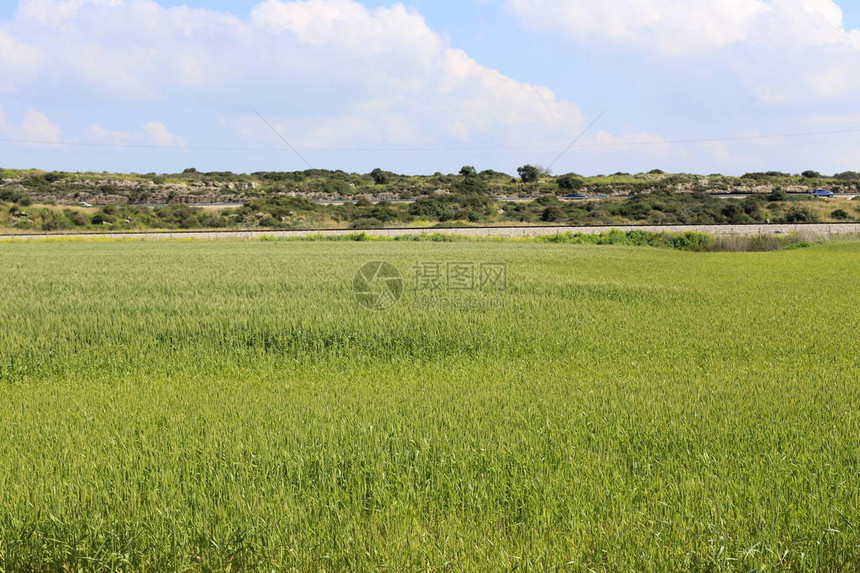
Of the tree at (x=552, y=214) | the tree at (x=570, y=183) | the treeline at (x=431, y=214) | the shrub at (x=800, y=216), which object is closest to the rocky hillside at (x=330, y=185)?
the tree at (x=570, y=183)

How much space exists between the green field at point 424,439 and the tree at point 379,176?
10241cm

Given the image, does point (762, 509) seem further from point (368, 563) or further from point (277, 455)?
point (277, 455)

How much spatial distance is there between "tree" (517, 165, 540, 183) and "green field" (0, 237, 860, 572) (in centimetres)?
10329

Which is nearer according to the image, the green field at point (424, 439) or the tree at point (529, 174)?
the green field at point (424, 439)

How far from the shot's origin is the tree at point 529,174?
11381 centimetres

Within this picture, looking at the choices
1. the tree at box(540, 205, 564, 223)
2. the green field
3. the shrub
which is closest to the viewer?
the green field

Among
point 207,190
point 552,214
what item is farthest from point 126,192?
point 552,214

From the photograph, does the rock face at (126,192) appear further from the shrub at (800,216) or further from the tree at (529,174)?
the shrub at (800,216)

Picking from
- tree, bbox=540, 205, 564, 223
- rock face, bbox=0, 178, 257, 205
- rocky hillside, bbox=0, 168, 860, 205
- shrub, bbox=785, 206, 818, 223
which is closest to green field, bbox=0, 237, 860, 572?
shrub, bbox=785, 206, 818, 223

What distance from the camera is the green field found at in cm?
381

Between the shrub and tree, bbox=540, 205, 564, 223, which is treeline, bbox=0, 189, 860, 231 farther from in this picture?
the shrub

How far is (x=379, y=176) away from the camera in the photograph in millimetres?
115188

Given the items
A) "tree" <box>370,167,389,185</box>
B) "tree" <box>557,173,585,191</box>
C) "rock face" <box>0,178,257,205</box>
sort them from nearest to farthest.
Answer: "rock face" <box>0,178,257,205</box>, "tree" <box>557,173,585,191</box>, "tree" <box>370,167,389,185</box>

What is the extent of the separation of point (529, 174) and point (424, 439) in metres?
113
